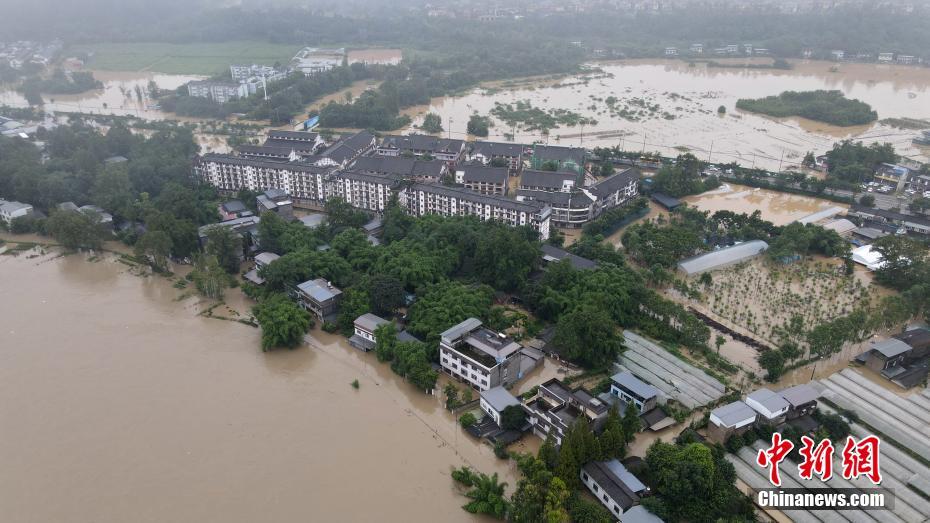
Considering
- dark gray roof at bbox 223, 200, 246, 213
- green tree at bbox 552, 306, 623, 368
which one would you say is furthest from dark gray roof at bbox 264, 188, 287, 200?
green tree at bbox 552, 306, 623, 368

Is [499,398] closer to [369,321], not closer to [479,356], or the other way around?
[479,356]

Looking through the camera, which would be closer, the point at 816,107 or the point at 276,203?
the point at 276,203

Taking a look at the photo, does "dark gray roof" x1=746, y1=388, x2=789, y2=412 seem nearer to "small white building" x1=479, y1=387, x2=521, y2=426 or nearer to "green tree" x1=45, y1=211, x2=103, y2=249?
"small white building" x1=479, y1=387, x2=521, y2=426

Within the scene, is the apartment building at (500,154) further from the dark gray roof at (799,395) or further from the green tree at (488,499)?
the green tree at (488,499)

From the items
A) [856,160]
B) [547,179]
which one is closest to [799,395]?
[547,179]

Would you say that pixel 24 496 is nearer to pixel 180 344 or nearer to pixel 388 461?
pixel 180 344

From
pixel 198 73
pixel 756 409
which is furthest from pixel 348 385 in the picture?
pixel 198 73
